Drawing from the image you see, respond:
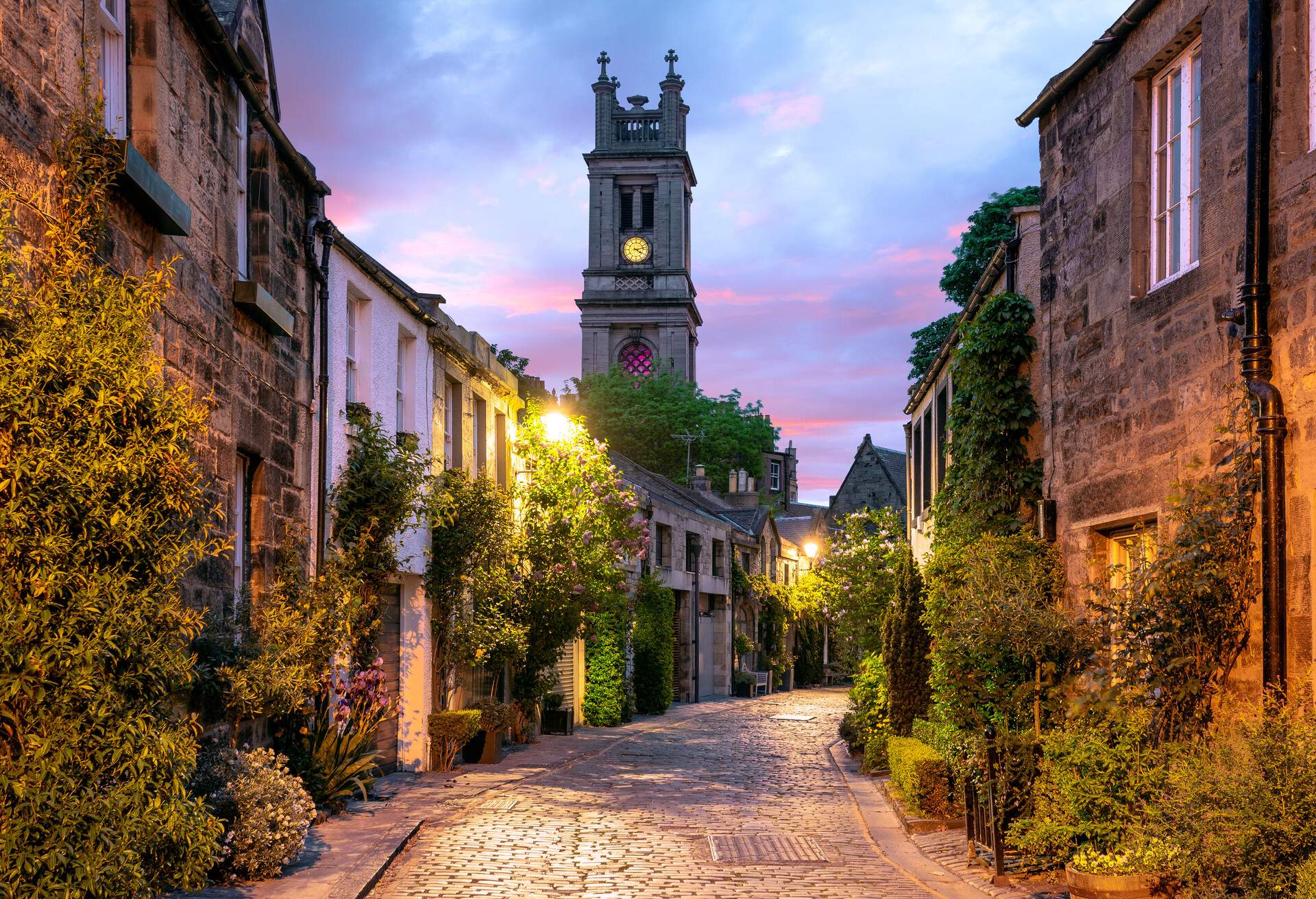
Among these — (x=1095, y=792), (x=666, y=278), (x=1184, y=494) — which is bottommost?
(x=1095, y=792)

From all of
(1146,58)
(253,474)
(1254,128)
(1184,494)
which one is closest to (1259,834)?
(1184,494)

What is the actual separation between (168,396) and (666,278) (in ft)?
240

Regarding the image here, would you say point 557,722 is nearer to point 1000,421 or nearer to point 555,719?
point 555,719

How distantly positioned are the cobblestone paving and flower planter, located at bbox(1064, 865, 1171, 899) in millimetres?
1838

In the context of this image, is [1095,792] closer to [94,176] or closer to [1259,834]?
[1259,834]

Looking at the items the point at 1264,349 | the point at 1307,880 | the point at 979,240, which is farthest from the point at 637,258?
the point at 1307,880

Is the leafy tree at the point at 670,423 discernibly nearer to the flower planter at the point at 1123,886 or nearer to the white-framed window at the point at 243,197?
the white-framed window at the point at 243,197

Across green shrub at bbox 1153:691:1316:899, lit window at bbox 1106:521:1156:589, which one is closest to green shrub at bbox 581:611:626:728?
lit window at bbox 1106:521:1156:589

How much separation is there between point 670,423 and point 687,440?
2.50 m

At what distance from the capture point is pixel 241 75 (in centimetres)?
1134

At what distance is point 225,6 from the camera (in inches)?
441

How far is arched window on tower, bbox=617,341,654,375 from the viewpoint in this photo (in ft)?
259

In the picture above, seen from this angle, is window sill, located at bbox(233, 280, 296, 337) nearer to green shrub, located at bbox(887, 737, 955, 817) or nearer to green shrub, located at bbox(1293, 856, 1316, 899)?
→ green shrub, located at bbox(887, 737, 955, 817)

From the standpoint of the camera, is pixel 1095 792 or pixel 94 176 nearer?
pixel 94 176
